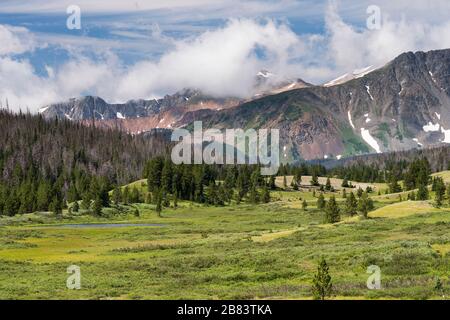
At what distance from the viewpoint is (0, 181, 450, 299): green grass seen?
40062 millimetres

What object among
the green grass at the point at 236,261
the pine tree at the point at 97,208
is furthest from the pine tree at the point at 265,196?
the green grass at the point at 236,261

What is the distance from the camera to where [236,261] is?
5672 cm

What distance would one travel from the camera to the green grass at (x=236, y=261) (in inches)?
1577

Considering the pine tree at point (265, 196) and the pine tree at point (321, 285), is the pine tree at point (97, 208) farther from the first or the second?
the pine tree at point (321, 285)

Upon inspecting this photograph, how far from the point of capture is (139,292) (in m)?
40.7

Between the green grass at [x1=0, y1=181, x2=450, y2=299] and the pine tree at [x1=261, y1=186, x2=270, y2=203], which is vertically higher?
the pine tree at [x1=261, y1=186, x2=270, y2=203]

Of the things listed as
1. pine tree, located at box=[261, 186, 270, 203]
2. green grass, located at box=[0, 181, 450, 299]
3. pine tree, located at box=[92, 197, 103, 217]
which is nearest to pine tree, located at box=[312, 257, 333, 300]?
green grass, located at box=[0, 181, 450, 299]

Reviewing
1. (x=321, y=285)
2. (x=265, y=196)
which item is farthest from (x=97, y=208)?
(x=321, y=285)

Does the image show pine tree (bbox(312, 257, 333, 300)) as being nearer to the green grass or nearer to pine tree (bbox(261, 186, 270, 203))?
the green grass

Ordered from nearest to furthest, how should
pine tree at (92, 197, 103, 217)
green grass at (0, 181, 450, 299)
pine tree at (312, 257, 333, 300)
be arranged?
pine tree at (312, 257, 333, 300), green grass at (0, 181, 450, 299), pine tree at (92, 197, 103, 217)

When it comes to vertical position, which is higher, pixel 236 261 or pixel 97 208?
pixel 97 208

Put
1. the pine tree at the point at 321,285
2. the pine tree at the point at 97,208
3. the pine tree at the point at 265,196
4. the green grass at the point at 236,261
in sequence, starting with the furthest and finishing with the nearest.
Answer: the pine tree at the point at 265,196 < the pine tree at the point at 97,208 < the green grass at the point at 236,261 < the pine tree at the point at 321,285

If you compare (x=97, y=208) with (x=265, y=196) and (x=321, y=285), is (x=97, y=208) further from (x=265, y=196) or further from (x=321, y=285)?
(x=321, y=285)
